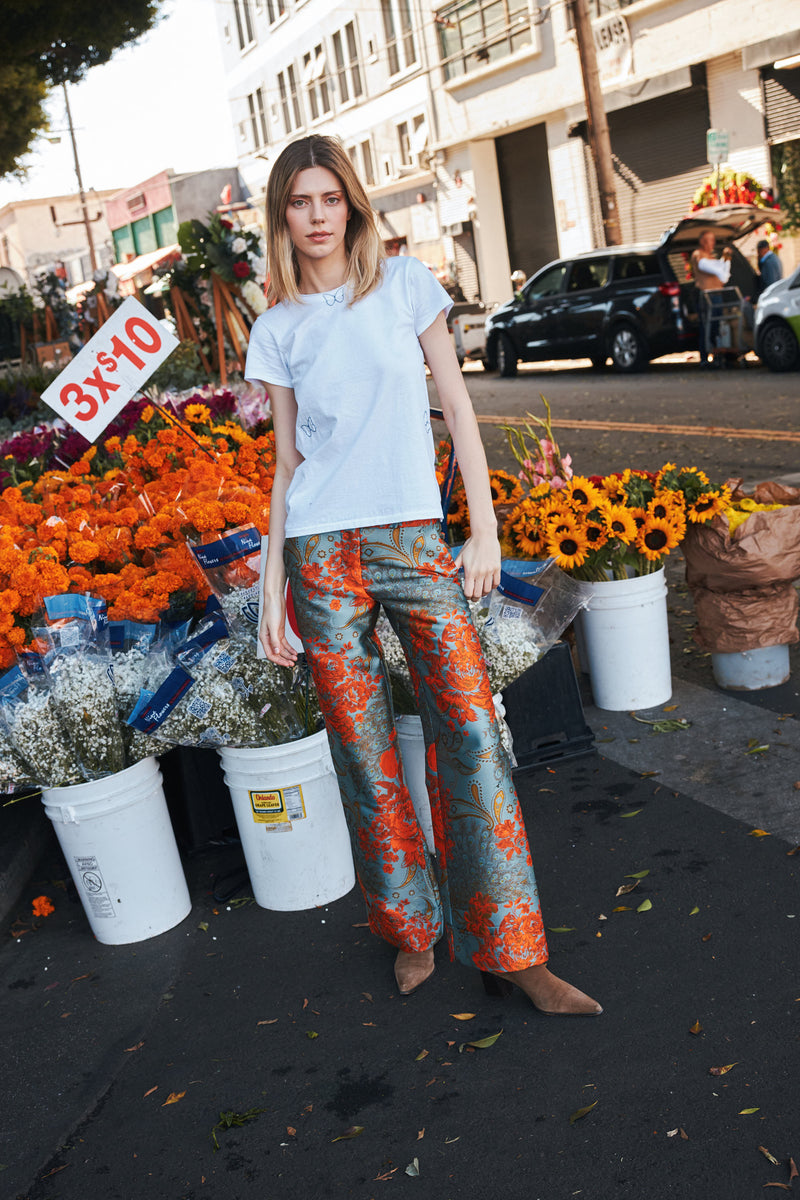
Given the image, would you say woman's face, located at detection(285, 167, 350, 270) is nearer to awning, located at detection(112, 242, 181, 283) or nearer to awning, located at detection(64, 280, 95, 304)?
awning, located at detection(64, 280, 95, 304)

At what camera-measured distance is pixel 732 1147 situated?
2.30m

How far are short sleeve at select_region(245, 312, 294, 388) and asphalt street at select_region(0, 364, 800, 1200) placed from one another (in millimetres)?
1609

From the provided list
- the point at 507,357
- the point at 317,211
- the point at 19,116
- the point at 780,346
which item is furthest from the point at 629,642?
the point at 507,357

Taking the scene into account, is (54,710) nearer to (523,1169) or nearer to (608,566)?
(523,1169)

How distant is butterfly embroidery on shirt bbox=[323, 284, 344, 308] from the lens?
2658 mm

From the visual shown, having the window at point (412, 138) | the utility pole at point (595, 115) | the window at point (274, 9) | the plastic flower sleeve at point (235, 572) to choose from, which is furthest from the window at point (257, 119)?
the plastic flower sleeve at point (235, 572)

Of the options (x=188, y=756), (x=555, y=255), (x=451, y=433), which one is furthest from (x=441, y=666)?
(x=555, y=255)

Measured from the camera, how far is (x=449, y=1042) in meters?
2.81

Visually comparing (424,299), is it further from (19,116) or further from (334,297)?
(19,116)

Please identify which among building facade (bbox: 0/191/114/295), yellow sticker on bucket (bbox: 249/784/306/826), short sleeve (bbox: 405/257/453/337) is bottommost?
yellow sticker on bucket (bbox: 249/784/306/826)

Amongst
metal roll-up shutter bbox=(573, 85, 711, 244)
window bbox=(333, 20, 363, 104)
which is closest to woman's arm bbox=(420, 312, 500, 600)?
metal roll-up shutter bbox=(573, 85, 711, 244)

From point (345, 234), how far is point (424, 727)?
1189 mm

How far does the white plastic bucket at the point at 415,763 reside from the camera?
3492mm

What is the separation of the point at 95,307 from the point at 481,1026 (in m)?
11.0
